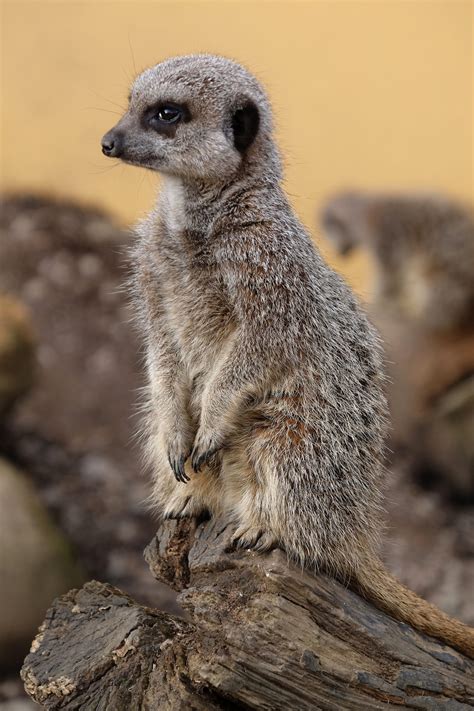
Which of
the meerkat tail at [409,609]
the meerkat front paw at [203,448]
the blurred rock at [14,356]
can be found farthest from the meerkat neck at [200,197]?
the blurred rock at [14,356]

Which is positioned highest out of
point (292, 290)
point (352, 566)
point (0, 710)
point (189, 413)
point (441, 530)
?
point (292, 290)

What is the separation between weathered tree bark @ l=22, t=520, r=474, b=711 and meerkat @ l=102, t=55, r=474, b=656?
0.08m

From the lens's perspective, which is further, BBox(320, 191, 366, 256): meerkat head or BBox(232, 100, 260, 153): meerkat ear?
BBox(320, 191, 366, 256): meerkat head

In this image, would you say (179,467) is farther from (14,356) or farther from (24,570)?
(14,356)

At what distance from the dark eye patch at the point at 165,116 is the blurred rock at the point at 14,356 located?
2.49 meters

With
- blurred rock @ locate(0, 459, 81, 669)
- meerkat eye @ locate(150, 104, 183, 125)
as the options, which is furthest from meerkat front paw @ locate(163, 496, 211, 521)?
blurred rock @ locate(0, 459, 81, 669)

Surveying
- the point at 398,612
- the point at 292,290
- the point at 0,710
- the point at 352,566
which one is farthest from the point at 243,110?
the point at 0,710

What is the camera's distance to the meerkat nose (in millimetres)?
1725

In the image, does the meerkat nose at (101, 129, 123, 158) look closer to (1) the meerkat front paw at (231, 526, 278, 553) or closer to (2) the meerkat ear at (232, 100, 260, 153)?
(2) the meerkat ear at (232, 100, 260, 153)

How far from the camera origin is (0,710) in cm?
357

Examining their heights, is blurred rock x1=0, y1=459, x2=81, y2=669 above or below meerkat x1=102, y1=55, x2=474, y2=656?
below

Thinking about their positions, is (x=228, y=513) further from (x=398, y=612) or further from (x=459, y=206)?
(x=459, y=206)

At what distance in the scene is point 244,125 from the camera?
1800 millimetres

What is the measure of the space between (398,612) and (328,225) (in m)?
3.67
